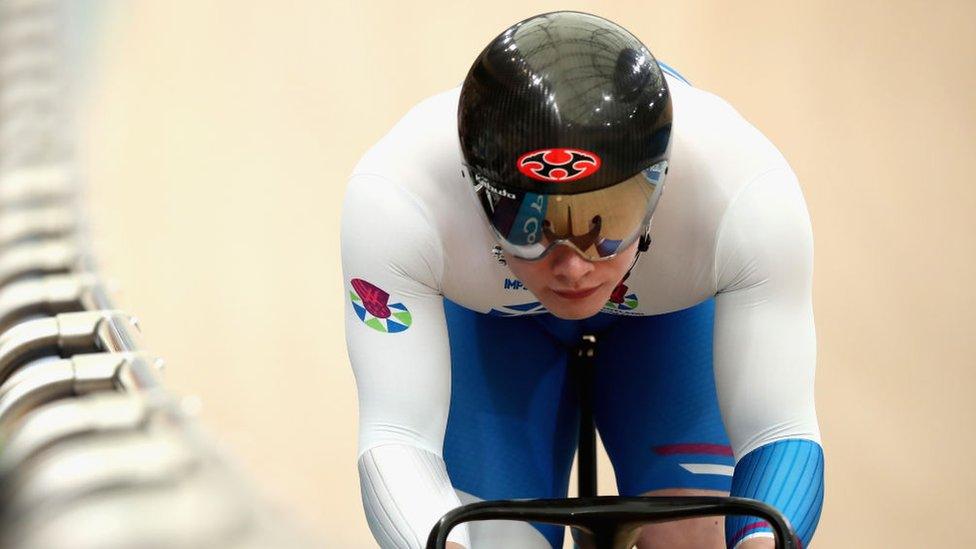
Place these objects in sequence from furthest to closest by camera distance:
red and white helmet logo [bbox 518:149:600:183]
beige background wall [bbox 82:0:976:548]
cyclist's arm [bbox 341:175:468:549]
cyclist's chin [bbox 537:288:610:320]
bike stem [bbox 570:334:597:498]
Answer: beige background wall [bbox 82:0:976:548] → bike stem [bbox 570:334:597:498] → cyclist's arm [bbox 341:175:468:549] → cyclist's chin [bbox 537:288:610:320] → red and white helmet logo [bbox 518:149:600:183]

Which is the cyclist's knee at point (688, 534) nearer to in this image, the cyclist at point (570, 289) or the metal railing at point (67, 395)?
the cyclist at point (570, 289)

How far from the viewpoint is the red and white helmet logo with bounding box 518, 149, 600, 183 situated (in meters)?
1.77

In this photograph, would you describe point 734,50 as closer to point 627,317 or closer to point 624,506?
point 627,317

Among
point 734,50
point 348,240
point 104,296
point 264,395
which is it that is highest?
point 104,296

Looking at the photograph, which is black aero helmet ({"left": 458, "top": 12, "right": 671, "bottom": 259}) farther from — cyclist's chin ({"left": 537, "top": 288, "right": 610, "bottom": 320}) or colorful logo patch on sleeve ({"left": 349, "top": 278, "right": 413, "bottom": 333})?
colorful logo patch on sleeve ({"left": 349, "top": 278, "right": 413, "bottom": 333})

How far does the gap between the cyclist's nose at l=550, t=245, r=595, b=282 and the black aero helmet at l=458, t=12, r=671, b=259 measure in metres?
0.01

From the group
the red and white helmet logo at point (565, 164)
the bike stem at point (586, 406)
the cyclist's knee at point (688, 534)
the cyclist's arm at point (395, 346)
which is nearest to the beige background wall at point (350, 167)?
the bike stem at point (586, 406)

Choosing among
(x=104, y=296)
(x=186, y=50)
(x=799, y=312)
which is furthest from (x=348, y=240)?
(x=186, y=50)

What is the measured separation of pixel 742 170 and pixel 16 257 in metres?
1.21

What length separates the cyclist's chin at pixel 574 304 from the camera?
1.92 metres

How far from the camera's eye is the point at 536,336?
2.47 m

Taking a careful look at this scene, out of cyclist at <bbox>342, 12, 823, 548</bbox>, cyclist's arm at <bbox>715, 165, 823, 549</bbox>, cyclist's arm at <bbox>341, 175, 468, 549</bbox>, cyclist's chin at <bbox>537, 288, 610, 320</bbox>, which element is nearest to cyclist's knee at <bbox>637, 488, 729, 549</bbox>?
cyclist at <bbox>342, 12, 823, 548</bbox>

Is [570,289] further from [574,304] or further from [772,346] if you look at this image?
[772,346]

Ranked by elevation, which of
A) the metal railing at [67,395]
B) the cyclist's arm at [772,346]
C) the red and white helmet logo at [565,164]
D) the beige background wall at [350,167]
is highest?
the metal railing at [67,395]
